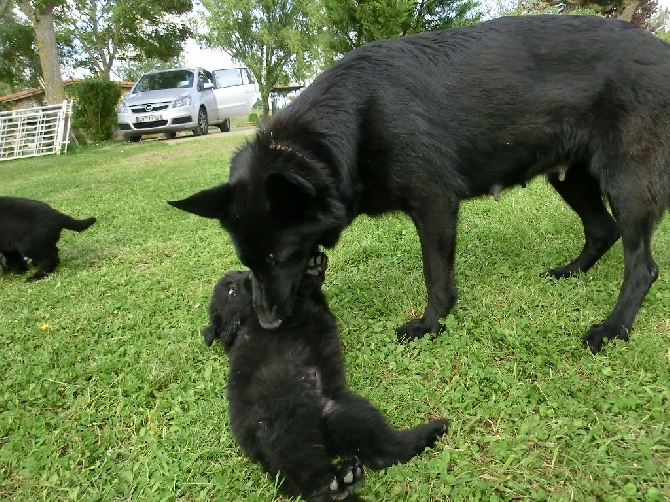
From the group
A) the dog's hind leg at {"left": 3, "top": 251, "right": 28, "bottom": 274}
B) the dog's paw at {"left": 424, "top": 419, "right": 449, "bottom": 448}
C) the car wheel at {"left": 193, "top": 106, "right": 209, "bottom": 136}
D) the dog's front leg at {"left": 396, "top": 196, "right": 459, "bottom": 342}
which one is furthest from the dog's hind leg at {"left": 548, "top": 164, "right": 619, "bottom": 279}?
the car wheel at {"left": 193, "top": 106, "right": 209, "bottom": 136}

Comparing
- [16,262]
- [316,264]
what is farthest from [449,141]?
[16,262]

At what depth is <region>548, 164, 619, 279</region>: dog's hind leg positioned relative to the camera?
11.5 feet

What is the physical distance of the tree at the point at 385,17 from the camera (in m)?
14.4

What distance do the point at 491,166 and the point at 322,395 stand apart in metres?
1.77

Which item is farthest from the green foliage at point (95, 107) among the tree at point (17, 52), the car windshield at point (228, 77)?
the tree at point (17, 52)

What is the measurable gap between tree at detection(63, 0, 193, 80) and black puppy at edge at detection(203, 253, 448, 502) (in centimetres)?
2830

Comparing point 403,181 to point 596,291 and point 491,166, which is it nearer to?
point 491,166

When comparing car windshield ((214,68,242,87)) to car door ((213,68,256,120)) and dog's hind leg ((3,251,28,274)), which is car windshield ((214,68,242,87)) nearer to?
car door ((213,68,256,120))

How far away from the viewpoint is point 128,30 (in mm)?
28984

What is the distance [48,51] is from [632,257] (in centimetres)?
1922

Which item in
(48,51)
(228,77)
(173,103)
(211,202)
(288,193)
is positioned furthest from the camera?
(228,77)

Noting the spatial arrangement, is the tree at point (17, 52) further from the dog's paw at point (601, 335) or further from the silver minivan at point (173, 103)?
the dog's paw at point (601, 335)

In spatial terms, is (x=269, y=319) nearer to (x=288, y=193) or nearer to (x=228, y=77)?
(x=288, y=193)

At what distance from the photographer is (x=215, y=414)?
239cm
